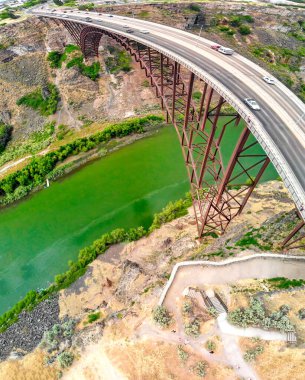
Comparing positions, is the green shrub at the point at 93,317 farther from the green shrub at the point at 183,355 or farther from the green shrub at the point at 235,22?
the green shrub at the point at 235,22

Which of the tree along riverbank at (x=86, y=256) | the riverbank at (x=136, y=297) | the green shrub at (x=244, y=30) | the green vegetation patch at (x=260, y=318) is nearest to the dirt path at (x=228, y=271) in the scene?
the riverbank at (x=136, y=297)

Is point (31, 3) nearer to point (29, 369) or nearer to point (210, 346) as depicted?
point (29, 369)

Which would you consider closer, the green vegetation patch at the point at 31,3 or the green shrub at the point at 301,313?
the green shrub at the point at 301,313

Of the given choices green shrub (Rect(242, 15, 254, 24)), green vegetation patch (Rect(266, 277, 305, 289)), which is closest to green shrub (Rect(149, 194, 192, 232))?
green vegetation patch (Rect(266, 277, 305, 289))

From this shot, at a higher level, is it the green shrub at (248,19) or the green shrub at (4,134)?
the green shrub at (248,19)

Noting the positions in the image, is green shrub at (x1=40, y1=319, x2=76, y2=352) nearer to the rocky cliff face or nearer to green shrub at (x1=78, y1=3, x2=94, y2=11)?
the rocky cliff face

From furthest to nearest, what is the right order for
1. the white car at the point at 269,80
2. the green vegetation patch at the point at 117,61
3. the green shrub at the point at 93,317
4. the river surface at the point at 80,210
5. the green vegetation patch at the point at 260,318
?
the green vegetation patch at the point at 117,61
the river surface at the point at 80,210
the white car at the point at 269,80
the green shrub at the point at 93,317
the green vegetation patch at the point at 260,318

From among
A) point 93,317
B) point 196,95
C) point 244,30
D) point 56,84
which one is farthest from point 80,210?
point 244,30
